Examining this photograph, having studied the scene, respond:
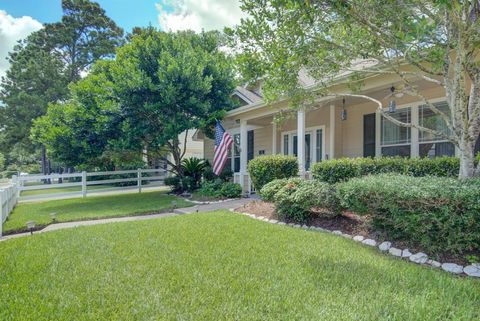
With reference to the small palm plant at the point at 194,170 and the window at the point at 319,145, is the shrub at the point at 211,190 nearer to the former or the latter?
the small palm plant at the point at 194,170

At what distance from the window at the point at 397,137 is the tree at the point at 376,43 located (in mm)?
2592

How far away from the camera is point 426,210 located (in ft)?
12.4

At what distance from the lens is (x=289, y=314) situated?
95.8 inches

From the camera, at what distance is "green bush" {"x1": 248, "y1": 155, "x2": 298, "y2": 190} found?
865cm

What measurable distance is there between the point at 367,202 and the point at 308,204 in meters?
1.37

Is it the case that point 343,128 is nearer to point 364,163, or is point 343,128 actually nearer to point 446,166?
point 364,163

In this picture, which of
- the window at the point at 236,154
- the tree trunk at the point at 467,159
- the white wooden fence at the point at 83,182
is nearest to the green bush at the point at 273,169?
the tree trunk at the point at 467,159

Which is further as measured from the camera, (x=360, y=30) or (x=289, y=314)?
(x=360, y=30)

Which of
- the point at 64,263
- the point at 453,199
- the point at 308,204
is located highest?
the point at 453,199

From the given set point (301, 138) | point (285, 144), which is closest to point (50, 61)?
→ point (285, 144)

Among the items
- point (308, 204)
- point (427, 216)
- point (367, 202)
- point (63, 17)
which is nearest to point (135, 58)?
point (308, 204)

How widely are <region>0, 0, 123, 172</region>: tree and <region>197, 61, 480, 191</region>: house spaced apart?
767 inches

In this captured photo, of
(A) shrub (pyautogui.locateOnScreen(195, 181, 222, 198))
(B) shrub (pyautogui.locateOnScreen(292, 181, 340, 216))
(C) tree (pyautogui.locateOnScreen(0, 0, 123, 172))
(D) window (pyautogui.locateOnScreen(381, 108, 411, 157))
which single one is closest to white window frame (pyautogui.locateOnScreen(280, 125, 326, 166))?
(D) window (pyautogui.locateOnScreen(381, 108, 411, 157))

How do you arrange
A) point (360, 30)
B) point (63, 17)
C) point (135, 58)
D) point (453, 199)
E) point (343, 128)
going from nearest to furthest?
point (453, 199) → point (360, 30) → point (343, 128) → point (135, 58) → point (63, 17)
